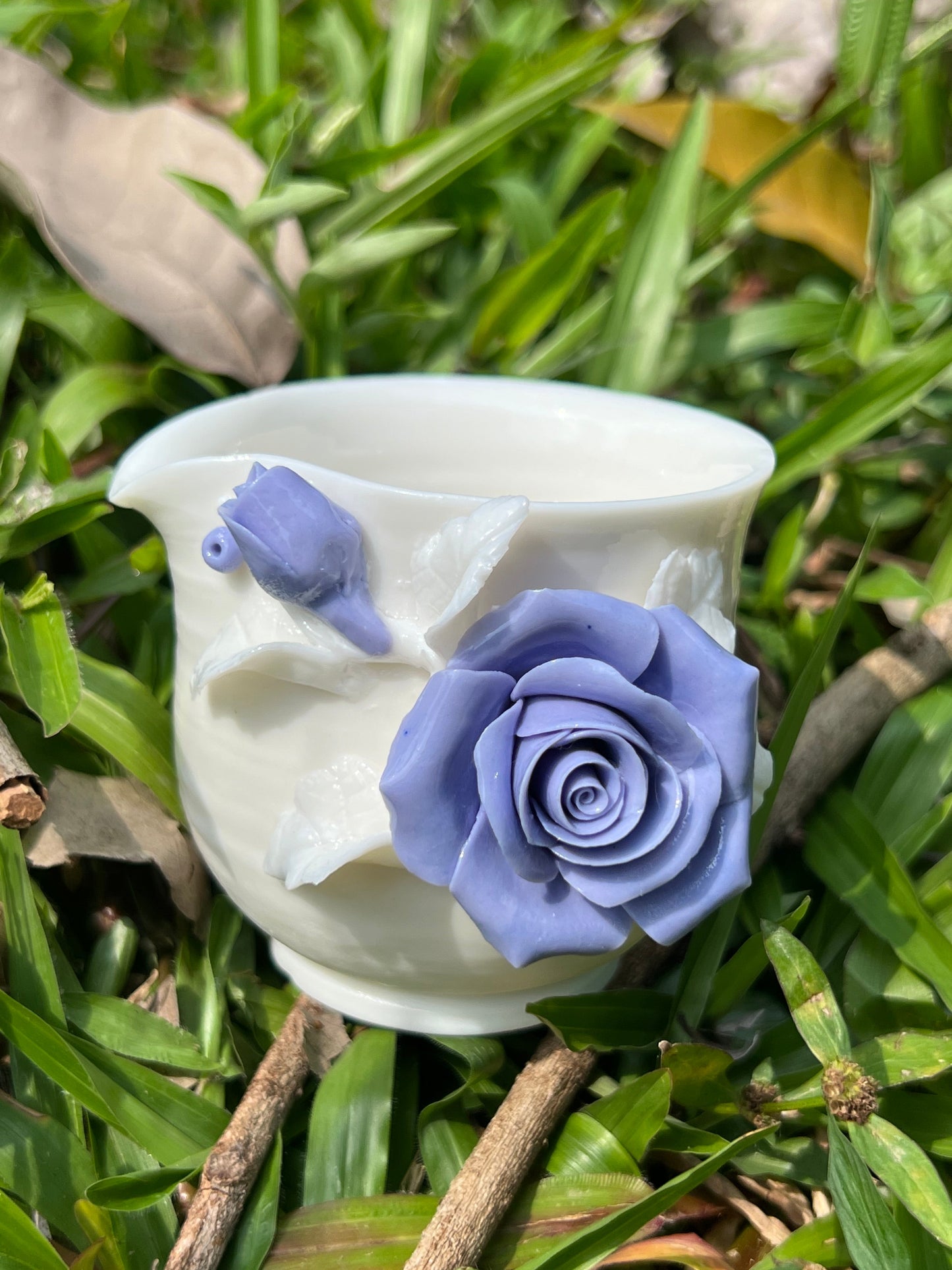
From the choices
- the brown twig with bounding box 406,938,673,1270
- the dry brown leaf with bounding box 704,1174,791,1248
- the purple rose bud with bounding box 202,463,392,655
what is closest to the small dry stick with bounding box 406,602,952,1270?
the brown twig with bounding box 406,938,673,1270

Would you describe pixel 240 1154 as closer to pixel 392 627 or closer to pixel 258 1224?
pixel 258 1224

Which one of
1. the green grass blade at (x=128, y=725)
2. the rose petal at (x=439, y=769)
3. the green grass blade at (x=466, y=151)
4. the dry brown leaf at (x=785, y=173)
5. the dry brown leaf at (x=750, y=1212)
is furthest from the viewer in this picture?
the dry brown leaf at (x=785, y=173)

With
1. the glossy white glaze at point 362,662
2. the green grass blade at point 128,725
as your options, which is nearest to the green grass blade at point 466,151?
the glossy white glaze at point 362,662

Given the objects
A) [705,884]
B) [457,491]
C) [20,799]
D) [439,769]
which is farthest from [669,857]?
[457,491]

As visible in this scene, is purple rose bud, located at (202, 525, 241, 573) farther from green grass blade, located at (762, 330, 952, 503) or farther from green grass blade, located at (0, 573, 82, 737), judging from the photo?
green grass blade, located at (762, 330, 952, 503)

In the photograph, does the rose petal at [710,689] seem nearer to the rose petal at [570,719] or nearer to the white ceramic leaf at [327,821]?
the rose petal at [570,719]

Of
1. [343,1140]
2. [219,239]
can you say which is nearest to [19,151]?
[219,239]

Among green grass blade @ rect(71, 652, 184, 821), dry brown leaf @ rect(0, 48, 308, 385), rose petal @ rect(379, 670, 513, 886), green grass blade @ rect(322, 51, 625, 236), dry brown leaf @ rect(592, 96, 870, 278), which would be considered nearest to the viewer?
rose petal @ rect(379, 670, 513, 886)
